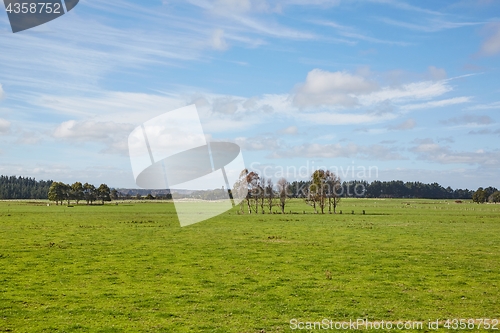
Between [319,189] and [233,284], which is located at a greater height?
[319,189]

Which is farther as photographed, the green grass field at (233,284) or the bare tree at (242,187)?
the bare tree at (242,187)

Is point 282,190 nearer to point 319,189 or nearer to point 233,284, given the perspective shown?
point 319,189


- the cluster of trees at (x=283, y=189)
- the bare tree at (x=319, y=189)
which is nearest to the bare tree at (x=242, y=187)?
the cluster of trees at (x=283, y=189)

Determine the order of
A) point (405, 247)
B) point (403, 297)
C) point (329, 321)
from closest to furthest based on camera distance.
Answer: point (329, 321) → point (403, 297) → point (405, 247)

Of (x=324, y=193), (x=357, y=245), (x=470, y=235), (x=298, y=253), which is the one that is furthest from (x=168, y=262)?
(x=324, y=193)

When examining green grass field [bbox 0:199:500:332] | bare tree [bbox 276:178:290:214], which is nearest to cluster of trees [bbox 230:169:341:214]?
bare tree [bbox 276:178:290:214]

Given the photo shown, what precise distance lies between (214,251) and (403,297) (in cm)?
1617

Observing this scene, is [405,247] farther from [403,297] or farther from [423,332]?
[423,332]

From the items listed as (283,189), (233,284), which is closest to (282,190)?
(283,189)

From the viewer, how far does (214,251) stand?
3170 centimetres

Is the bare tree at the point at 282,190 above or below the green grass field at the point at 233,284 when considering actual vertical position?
above

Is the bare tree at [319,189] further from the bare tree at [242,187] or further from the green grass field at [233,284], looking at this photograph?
the green grass field at [233,284]

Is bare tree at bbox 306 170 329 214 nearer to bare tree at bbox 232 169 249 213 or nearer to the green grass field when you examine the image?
bare tree at bbox 232 169 249 213

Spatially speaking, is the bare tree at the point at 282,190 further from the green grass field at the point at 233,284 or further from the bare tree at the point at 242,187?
the green grass field at the point at 233,284
